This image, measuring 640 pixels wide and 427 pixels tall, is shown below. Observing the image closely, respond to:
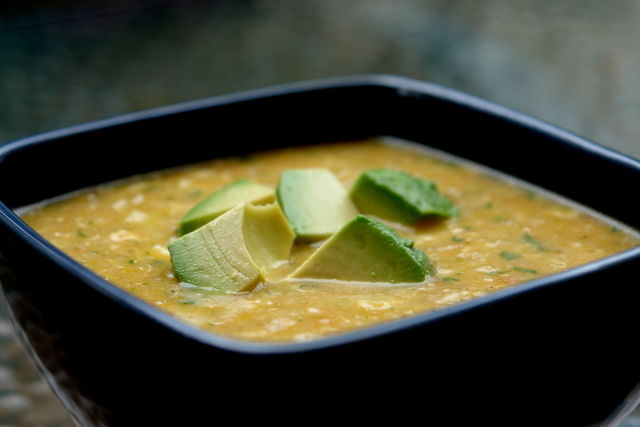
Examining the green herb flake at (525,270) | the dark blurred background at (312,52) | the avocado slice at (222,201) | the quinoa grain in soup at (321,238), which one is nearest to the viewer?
the quinoa grain in soup at (321,238)

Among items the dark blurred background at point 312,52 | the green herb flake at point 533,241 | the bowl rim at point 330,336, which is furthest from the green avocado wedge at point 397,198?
the dark blurred background at point 312,52

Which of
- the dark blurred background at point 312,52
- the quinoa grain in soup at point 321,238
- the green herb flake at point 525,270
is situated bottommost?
the green herb flake at point 525,270

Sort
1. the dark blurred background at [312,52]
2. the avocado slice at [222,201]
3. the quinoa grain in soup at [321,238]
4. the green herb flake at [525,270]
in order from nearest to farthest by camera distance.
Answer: the quinoa grain in soup at [321,238] → the green herb flake at [525,270] → the avocado slice at [222,201] → the dark blurred background at [312,52]

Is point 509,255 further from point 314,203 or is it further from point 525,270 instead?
point 314,203

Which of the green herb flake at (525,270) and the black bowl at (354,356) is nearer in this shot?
the black bowl at (354,356)

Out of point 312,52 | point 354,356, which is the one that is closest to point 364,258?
point 354,356

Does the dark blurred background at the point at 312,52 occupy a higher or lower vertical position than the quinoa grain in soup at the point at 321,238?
higher

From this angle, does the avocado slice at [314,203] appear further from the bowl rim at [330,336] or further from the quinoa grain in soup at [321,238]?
the bowl rim at [330,336]
